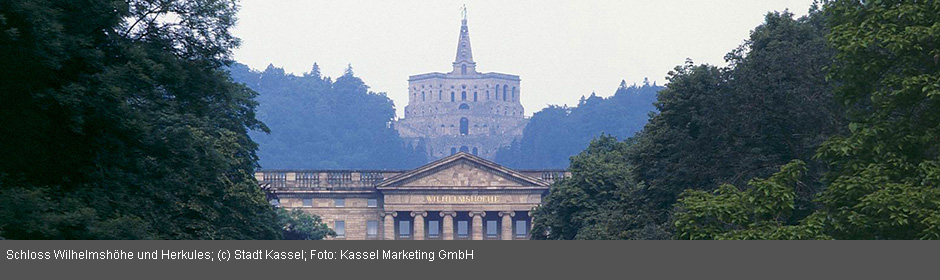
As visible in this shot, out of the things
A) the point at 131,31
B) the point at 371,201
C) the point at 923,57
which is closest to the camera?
the point at 923,57

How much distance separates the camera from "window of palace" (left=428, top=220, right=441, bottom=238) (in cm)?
11894

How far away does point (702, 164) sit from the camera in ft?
143

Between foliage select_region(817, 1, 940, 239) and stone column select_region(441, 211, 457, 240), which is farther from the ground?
stone column select_region(441, 211, 457, 240)

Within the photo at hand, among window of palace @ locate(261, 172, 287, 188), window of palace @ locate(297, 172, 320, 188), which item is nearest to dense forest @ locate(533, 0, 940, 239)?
window of palace @ locate(261, 172, 287, 188)

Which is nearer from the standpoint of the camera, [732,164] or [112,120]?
[112,120]

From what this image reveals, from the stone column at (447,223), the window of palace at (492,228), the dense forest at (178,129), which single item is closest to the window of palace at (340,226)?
the stone column at (447,223)

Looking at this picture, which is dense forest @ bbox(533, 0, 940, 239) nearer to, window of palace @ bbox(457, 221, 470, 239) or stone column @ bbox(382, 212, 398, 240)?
stone column @ bbox(382, 212, 398, 240)

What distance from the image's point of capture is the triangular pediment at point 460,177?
115375 millimetres

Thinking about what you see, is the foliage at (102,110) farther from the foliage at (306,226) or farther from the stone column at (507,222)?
the stone column at (507,222)

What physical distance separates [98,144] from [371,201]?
89.4 meters

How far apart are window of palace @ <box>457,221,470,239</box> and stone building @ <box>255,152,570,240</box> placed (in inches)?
10.1

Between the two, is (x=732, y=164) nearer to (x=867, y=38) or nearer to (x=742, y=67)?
(x=742, y=67)

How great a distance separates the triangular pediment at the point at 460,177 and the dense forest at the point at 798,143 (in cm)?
4817
